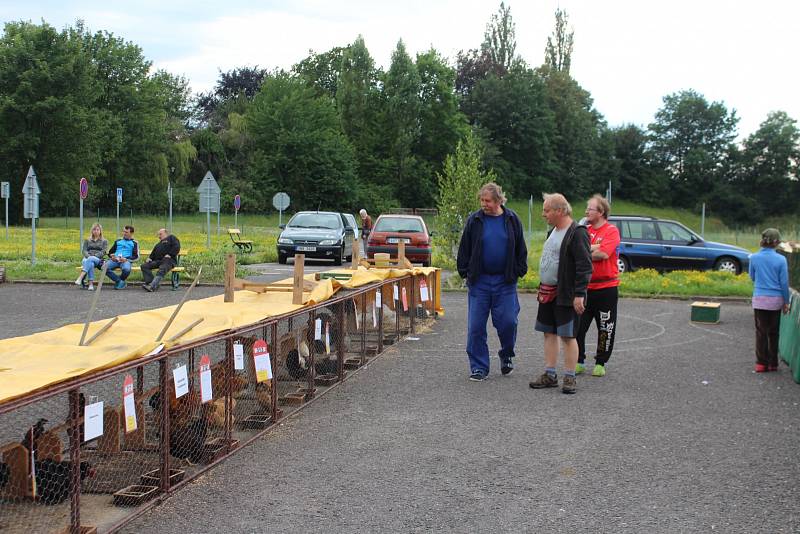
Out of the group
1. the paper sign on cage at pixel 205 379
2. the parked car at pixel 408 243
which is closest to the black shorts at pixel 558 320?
the paper sign on cage at pixel 205 379

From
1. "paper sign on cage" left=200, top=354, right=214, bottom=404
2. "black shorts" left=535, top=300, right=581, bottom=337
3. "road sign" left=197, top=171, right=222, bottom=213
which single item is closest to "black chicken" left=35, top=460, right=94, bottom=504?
"paper sign on cage" left=200, top=354, right=214, bottom=404

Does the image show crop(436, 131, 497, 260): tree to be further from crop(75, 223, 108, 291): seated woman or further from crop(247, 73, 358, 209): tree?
crop(247, 73, 358, 209): tree

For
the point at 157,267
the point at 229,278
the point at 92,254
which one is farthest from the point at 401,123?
the point at 229,278

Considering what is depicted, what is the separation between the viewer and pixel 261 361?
6.32m

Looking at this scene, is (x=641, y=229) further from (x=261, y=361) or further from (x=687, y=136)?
(x=687, y=136)

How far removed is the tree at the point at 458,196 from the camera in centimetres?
2034

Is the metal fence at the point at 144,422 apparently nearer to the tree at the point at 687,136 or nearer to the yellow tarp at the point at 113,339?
the yellow tarp at the point at 113,339

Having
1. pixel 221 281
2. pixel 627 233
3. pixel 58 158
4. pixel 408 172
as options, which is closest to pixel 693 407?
pixel 221 281

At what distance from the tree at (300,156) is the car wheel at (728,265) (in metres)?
50.1

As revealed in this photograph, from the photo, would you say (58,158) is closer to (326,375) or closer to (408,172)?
(408,172)

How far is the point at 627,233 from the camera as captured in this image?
24031 mm

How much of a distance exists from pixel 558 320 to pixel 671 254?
53.9ft

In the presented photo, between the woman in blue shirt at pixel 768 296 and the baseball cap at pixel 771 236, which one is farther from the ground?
the baseball cap at pixel 771 236

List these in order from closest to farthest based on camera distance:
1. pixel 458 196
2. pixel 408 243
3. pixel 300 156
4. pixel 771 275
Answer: pixel 771 275 → pixel 458 196 → pixel 408 243 → pixel 300 156
